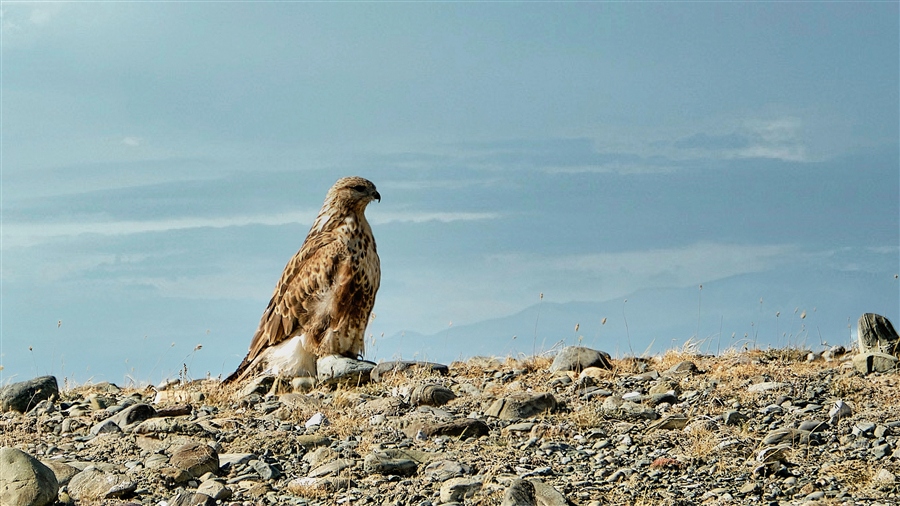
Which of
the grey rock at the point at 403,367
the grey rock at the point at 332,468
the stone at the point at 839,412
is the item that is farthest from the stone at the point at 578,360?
the grey rock at the point at 332,468

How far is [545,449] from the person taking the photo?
8750 mm

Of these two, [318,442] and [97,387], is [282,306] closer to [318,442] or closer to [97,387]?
[97,387]

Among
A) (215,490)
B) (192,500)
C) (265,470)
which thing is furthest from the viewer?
(265,470)

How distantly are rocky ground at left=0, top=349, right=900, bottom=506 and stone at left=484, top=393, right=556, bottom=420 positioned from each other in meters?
0.02

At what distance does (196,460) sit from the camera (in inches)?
338

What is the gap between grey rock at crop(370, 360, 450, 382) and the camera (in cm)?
1324

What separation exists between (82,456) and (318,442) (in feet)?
7.57

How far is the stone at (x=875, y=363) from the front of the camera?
38.6ft

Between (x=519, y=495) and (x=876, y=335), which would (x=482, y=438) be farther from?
(x=876, y=335)

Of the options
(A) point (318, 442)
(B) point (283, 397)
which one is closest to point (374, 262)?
(B) point (283, 397)

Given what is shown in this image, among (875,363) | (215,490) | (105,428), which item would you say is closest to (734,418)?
(875,363)

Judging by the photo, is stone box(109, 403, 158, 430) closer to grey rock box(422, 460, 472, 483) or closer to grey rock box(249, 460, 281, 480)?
grey rock box(249, 460, 281, 480)

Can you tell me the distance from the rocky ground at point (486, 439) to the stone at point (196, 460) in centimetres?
1

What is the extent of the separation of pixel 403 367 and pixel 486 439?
4448 mm
